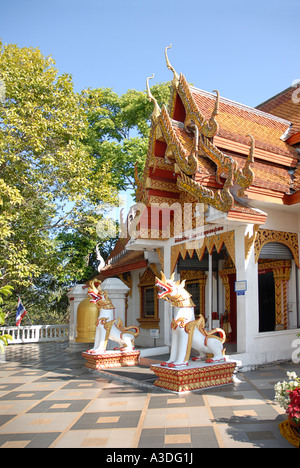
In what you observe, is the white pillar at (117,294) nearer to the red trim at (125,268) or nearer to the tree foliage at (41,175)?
the red trim at (125,268)

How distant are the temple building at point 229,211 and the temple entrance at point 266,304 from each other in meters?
0.02

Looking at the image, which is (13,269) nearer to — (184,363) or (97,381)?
(97,381)

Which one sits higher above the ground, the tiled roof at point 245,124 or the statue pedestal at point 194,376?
the tiled roof at point 245,124

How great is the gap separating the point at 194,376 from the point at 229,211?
2597 millimetres

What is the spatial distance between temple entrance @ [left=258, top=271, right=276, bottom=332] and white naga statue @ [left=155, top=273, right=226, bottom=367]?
147 inches

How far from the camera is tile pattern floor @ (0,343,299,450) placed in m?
3.96

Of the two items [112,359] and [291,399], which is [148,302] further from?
[291,399]

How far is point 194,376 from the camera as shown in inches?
234

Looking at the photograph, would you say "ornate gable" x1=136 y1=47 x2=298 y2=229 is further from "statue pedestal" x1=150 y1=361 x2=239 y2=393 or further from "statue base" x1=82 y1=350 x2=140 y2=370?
"statue base" x1=82 y1=350 x2=140 y2=370

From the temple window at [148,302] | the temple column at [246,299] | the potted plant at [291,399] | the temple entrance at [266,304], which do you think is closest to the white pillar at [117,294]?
the temple window at [148,302]

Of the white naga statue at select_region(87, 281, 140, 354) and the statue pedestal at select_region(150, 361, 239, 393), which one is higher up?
the white naga statue at select_region(87, 281, 140, 354)

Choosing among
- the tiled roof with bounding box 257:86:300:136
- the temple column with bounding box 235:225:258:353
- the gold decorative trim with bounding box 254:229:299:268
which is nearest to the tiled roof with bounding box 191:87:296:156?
the tiled roof with bounding box 257:86:300:136

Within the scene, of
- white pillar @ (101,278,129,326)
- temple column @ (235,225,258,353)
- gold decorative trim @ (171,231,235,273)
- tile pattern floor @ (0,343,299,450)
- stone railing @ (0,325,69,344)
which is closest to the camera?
tile pattern floor @ (0,343,299,450)

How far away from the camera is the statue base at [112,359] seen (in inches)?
318
